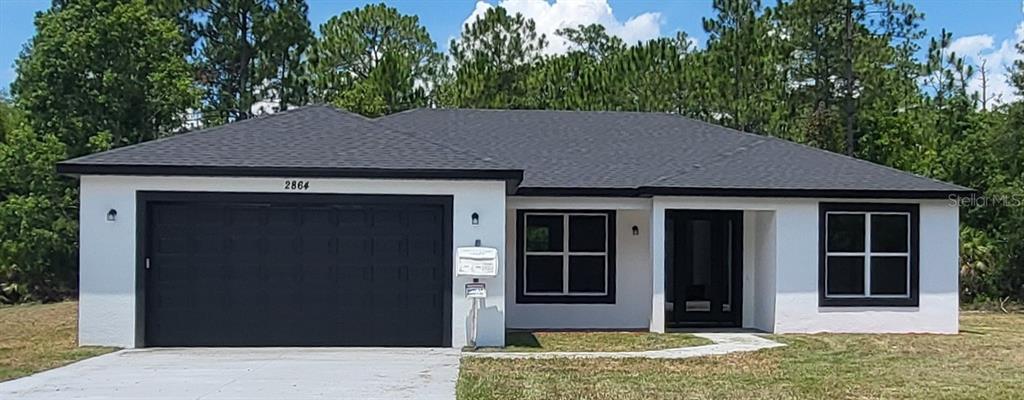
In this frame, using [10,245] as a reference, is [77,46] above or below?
above

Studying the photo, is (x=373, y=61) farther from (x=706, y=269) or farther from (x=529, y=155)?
(x=706, y=269)

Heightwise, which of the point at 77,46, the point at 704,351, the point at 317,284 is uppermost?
the point at 77,46

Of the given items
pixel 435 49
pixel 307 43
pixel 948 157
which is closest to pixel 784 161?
pixel 948 157

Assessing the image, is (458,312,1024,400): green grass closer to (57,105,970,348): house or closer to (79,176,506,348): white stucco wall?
(57,105,970,348): house

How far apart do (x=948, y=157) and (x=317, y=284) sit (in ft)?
57.9

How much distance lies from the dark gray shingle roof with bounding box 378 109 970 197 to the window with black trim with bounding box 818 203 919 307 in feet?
1.70

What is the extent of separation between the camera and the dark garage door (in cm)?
1314

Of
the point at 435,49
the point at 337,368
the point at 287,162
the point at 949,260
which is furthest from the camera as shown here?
the point at 435,49

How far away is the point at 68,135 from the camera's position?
26.3 m

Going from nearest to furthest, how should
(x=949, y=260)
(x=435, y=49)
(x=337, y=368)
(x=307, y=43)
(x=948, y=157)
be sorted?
(x=337, y=368)
(x=949, y=260)
(x=948, y=157)
(x=307, y=43)
(x=435, y=49)

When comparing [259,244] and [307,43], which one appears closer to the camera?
[259,244]

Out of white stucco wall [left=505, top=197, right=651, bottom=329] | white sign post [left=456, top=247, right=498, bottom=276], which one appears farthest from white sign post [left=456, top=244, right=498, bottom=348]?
white stucco wall [left=505, top=197, right=651, bottom=329]

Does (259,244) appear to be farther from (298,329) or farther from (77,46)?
(77,46)

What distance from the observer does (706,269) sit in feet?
55.9
